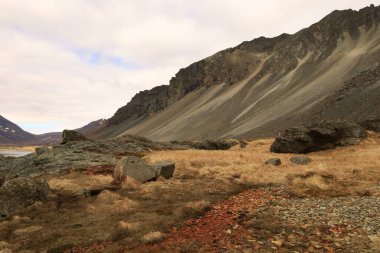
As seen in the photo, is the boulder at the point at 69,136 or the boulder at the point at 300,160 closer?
the boulder at the point at 300,160

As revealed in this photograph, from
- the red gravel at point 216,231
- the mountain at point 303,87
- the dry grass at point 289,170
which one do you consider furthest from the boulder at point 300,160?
the mountain at point 303,87

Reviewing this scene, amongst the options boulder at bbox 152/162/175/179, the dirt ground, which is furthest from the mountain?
boulder at bbox 152/162/175/179

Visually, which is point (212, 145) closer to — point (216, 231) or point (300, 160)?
point (300, 160)

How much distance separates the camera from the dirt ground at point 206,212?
1553 centimetres

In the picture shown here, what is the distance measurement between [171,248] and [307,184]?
13.9 meters

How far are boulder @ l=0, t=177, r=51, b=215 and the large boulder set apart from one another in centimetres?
3151

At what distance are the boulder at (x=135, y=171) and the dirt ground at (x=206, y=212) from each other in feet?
3.12

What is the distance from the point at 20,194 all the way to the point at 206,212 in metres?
11.5

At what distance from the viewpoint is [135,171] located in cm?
3030

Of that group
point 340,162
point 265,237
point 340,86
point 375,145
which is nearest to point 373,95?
point 340,86

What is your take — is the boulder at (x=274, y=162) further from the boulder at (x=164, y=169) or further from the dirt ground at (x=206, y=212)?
the boulder at (x=164, y=169)

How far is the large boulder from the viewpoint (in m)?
46.9

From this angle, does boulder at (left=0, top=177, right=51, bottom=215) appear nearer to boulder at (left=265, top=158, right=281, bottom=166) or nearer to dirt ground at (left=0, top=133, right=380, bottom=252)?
dirt ground at (left=0, top=133, right=380, bottom=252)

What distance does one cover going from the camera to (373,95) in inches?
3285
